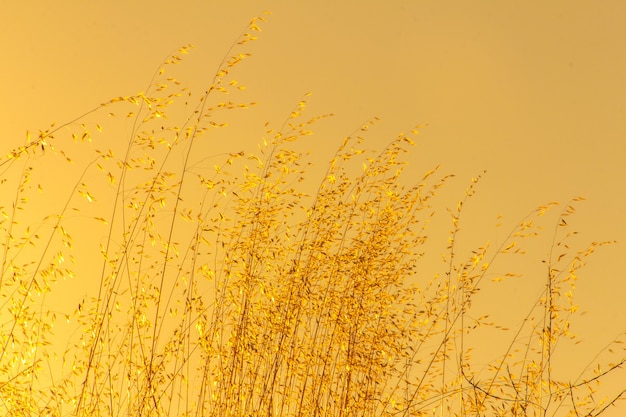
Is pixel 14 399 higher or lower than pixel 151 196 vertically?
lower

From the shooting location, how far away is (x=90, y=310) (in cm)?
388

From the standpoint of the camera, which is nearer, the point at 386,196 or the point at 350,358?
the point at 350,358

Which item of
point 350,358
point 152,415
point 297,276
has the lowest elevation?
point 152,415

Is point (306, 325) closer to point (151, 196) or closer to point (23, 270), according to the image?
point (151, 196)

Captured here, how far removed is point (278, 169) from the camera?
13.0 feet

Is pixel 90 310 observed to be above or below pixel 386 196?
below

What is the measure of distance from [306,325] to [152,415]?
0.71 m

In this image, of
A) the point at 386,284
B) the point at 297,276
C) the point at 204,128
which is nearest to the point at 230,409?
the point at 297,276

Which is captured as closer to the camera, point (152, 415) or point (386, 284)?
point (152, 415)

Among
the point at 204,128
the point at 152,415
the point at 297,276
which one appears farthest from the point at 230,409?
the point at 204,128

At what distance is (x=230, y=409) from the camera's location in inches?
143

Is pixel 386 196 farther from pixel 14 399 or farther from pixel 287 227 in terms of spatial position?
pixel 14 399

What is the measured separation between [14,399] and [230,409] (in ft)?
2.87

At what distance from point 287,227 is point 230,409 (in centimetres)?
79
